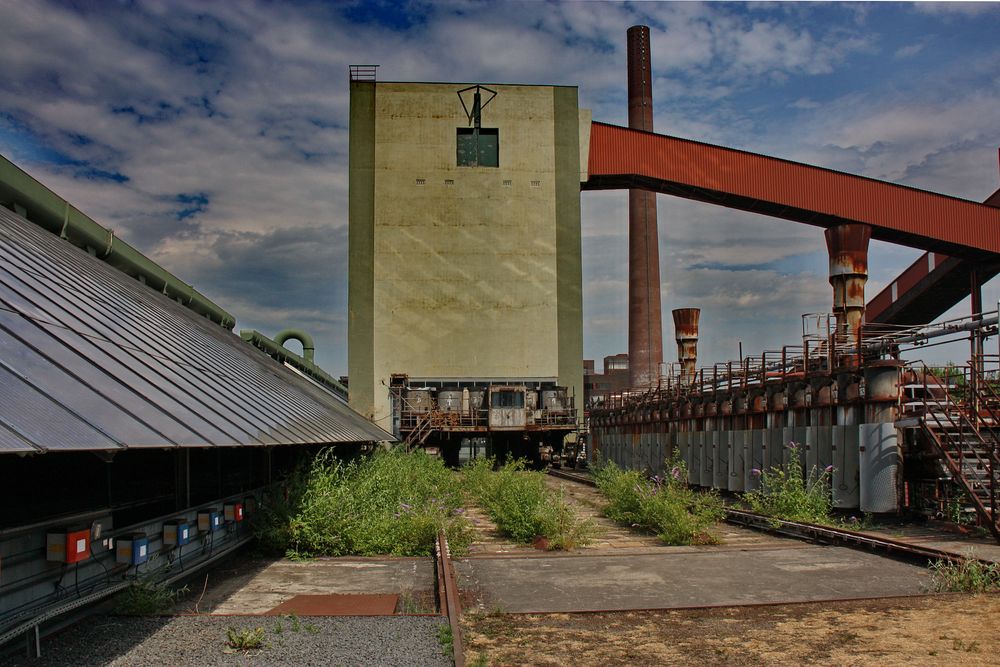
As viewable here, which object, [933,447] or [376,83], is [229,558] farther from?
[376,83]

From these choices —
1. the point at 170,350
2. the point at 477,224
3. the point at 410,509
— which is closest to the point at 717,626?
Answer: the point at 410,509

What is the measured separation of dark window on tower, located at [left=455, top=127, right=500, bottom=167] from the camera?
41.3 meters

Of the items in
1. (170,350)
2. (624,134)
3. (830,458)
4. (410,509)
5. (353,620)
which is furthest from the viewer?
(624,134)

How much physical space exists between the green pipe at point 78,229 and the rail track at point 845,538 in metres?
14.2

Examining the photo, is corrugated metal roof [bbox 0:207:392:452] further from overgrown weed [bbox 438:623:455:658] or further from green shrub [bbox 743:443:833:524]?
green shrub [bbox 743:443:833:524]

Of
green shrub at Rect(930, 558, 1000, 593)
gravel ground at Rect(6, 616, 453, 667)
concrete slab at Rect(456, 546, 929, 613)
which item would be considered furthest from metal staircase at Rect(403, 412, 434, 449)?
gravel ground at Rect(6, 616, 453, 667)

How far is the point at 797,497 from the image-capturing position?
637 inches

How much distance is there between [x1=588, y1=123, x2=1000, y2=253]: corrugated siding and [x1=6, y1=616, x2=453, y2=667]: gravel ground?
32.2 metres

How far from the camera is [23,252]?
37.9ft

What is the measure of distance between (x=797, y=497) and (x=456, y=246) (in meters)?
26.5

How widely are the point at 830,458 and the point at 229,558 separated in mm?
11181

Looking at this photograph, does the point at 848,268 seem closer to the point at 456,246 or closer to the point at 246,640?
the point at 456,246

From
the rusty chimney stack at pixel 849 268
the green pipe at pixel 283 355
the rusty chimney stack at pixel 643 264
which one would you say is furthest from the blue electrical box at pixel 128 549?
the rusty chimney stack at pixel 643 264

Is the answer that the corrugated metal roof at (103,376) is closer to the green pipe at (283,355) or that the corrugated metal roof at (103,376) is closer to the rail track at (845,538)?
the rail track at (845,538)
